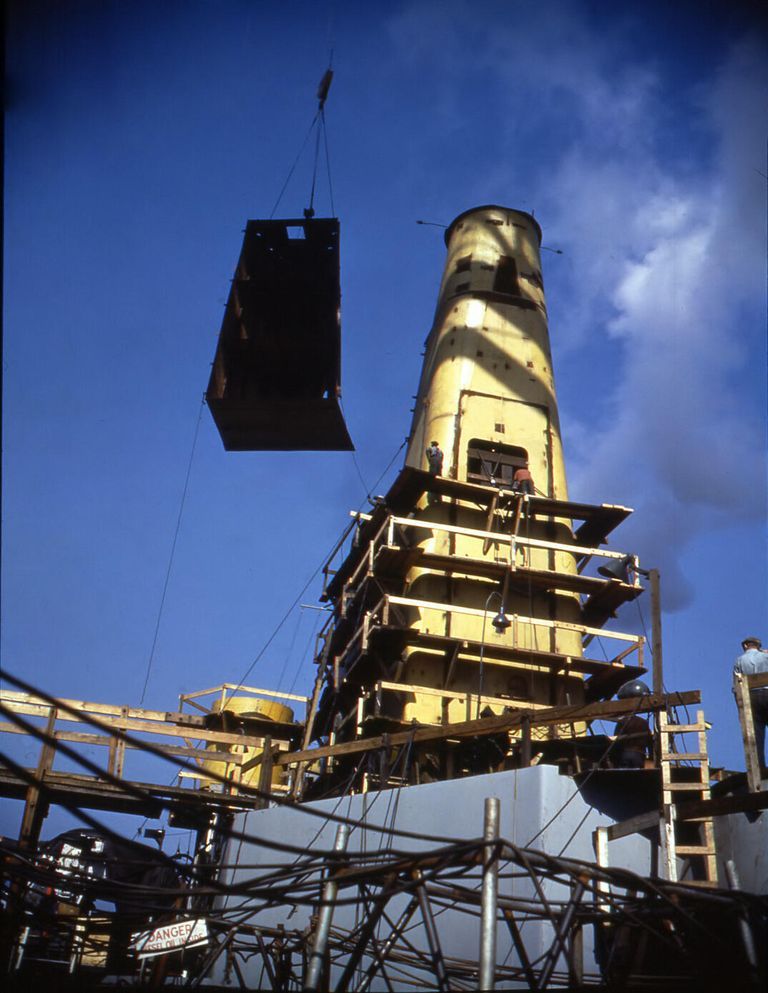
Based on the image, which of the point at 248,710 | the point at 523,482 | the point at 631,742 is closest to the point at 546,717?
the point at 631,742

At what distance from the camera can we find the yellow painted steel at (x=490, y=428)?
1931 centimetres

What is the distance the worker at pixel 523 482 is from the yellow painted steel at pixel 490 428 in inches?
29.8

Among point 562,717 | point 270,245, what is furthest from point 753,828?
point 270,245

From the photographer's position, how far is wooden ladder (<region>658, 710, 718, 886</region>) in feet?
35.9

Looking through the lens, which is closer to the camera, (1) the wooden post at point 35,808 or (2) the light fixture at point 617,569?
(1) the wooden post at point 35,808

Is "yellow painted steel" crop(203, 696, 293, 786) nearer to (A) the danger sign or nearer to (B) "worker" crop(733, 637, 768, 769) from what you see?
(A) the danger sign

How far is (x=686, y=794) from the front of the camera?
11984 millimetres

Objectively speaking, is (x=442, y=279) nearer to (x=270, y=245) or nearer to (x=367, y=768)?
(x=270, y=245)

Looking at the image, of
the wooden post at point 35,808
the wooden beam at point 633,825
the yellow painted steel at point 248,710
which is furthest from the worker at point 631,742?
the yellow painted steel at point 248,710

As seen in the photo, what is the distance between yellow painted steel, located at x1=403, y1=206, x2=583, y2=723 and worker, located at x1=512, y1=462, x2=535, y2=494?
76cm

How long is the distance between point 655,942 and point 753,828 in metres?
1.83

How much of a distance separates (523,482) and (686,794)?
10597mm

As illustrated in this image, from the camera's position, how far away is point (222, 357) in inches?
561

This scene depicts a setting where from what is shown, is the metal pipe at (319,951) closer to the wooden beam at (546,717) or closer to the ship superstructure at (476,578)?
the wooden beam at (546,717)
